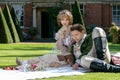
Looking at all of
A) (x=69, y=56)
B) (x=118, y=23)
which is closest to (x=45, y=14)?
(x=118, y=23)

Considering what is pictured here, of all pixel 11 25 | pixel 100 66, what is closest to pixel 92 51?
pixel 100 66

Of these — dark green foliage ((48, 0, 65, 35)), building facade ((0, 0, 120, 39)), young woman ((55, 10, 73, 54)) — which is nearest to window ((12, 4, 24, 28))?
building facade ((0, 0, 120, 39))

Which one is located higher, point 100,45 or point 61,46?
point 100,45

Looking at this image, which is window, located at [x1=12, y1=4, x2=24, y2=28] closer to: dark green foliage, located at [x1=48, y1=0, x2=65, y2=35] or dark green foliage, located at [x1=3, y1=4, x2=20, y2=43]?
dark green foliage, located at [x1=48, y1=0, x2=65, y2=35]

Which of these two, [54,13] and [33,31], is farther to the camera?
[33,31]

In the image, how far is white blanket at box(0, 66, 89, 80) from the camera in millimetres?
8284

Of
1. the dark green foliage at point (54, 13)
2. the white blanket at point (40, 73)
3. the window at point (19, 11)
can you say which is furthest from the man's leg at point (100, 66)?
the window at point (19, 11)

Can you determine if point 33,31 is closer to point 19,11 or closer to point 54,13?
point 54,13

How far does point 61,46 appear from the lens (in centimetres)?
1053

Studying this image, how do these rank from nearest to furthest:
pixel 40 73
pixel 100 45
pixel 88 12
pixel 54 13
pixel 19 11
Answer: pixel 40 73 < pixel 100 45 < pixel 54 13 < pixel 88 12 < pixel 19 11

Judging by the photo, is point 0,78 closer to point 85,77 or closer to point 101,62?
point 85,77

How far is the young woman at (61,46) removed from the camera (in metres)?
10.2

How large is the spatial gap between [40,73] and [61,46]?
1710 millimetres

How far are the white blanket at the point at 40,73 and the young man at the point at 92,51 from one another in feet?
0.83
